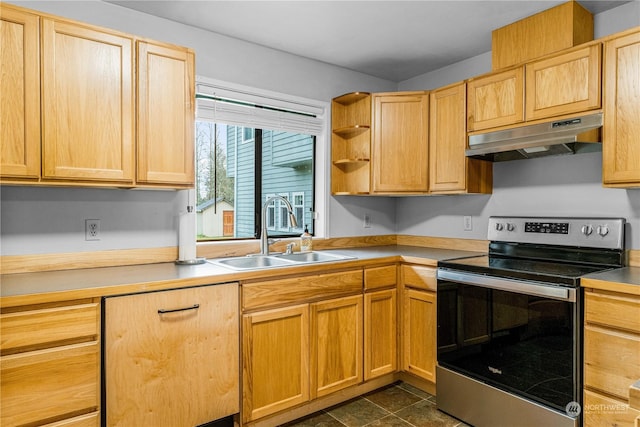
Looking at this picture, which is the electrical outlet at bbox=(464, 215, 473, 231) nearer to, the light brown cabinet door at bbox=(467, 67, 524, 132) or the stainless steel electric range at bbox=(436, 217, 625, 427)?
the stainless steel electric range at bbox=(436, 217, 625, 427)

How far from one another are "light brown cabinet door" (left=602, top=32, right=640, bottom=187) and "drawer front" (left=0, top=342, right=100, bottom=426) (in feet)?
8.67

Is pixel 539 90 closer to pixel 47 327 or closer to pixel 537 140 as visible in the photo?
pixel 537 140

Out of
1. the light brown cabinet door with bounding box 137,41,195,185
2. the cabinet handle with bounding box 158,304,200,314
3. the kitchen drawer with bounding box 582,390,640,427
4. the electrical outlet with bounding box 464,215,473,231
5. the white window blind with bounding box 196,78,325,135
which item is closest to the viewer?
the kitchen drawer with bounding box 582,390,640,427

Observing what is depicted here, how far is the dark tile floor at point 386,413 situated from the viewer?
232 cm

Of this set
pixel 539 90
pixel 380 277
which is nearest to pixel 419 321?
pixel 380 277

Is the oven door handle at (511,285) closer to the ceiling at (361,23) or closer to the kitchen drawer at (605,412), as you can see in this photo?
A: the kitchen drawer at (605,412)

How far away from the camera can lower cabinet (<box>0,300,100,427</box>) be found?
1.50 metres

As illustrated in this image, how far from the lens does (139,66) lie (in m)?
2.03

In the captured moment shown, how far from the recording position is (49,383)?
158cm

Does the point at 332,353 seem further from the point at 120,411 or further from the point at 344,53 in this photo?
the point at 344,53

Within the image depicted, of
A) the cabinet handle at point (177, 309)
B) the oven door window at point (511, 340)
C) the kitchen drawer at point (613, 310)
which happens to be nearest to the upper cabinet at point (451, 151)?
the oven door window at point (511, 340)

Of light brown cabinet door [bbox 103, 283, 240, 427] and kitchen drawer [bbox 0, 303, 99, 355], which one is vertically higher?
kitchen drawer [bbox 0, 303, 99, 355]

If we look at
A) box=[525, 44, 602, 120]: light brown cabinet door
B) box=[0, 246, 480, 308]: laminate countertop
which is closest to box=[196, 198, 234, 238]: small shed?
box=[0, 246, 480, 308]: laminate countertop

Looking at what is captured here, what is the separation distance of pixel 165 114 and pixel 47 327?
1.16 meters
